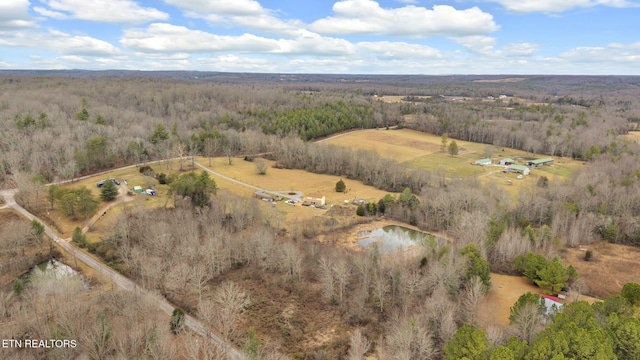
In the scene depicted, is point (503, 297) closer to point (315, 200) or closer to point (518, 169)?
point (315, 200)

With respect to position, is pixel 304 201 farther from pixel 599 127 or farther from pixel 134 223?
pixel 599 127

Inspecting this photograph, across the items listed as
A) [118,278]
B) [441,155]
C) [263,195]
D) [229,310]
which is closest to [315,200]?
[263,195]

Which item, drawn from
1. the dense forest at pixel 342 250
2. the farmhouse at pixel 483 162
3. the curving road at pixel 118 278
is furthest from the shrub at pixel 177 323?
the farmhouse at pixel 483 162

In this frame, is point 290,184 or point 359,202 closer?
point 359,202

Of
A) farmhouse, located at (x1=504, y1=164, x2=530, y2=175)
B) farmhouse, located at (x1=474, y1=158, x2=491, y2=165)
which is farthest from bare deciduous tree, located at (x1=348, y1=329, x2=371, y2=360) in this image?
farmhouse, located at (x1=474, y1=158, x2=491, y2=165)

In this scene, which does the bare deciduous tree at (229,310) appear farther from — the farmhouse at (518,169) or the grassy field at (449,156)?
the farmhouse at (518,169)

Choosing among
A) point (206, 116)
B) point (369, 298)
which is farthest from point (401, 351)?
point (206, 116)
